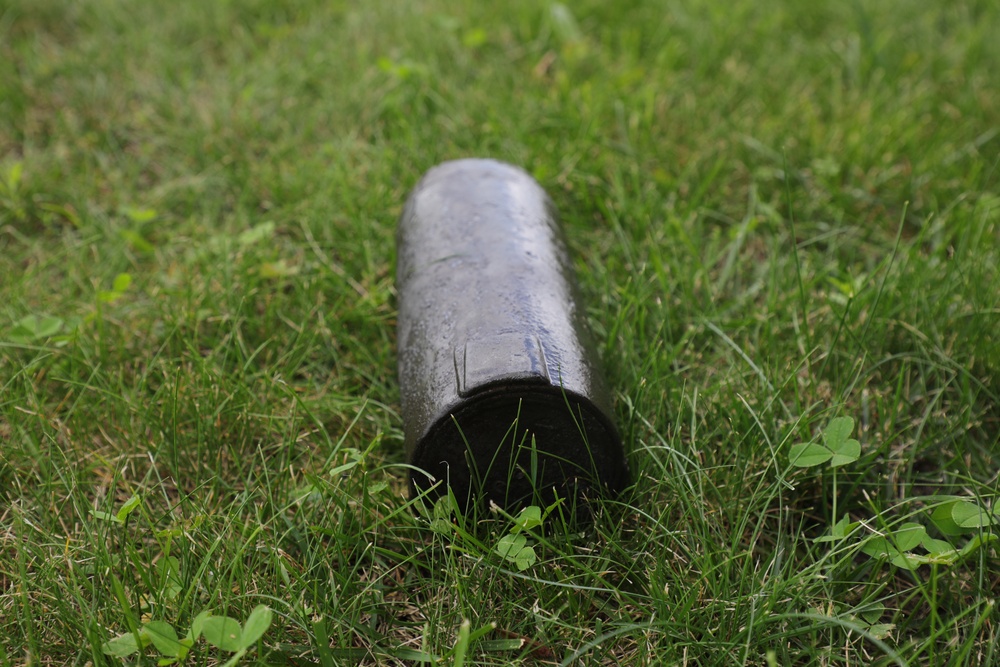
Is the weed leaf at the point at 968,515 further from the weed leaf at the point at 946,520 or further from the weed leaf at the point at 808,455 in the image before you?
the weed leaf at the point at 808,455

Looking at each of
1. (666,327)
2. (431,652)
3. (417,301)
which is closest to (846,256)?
(666,327)

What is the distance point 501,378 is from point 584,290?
1007 mm

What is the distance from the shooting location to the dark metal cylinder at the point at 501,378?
5.92 feet

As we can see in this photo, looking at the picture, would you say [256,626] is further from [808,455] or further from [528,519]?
[808,455]

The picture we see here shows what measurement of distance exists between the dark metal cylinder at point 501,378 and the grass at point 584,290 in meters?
0.11

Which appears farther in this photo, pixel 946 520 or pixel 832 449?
pixel 832 449

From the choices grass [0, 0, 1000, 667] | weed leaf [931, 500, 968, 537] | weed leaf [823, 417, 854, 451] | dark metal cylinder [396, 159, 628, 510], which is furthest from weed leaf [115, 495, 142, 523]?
weed leaf [931, 500, 968, 537]

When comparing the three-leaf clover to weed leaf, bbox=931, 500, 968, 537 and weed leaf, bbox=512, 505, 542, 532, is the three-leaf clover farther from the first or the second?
weed leaf, bbox=512, 505, 542, 532

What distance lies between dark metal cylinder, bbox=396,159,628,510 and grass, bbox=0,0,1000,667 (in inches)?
4.3

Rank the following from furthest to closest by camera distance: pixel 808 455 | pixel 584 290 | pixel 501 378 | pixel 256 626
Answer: pixel 584 290, pixel 808 455, pixel 501 378, pixel 256 626

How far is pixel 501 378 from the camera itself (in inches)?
69.4

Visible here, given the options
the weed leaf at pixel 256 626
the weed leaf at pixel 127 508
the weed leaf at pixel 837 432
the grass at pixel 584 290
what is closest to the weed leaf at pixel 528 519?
the grass at pixel 584 290

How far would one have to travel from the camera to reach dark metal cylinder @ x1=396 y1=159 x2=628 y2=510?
1.80 m

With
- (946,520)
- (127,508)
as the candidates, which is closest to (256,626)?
(127,508)
